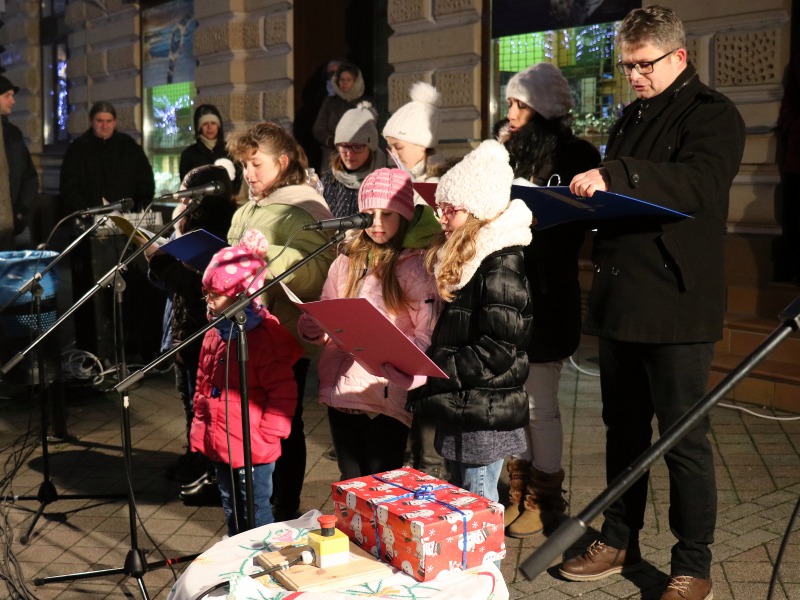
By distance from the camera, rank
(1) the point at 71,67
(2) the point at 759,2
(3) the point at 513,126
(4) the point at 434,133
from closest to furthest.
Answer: (3) the point at 513,126, (4) the point at 434,133, (2) the point at 759,2, (1) the point at 71,67

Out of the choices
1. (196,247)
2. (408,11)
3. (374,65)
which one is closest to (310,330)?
(196,247)

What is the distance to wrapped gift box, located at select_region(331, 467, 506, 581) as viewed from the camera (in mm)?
2774

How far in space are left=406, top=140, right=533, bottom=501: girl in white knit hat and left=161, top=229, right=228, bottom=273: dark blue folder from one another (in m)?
0.93

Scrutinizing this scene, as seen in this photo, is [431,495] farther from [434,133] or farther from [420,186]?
[434,133]

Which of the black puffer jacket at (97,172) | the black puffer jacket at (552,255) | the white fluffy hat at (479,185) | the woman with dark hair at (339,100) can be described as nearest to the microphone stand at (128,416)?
the white fluffy hat at (479,185)

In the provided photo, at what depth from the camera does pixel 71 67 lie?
1895cm

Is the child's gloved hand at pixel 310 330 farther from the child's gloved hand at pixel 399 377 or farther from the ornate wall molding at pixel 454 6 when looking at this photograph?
the ornate wall molding at pixel 454 6

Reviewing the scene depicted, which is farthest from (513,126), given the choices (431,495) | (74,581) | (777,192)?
(777,192)

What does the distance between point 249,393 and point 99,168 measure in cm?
630

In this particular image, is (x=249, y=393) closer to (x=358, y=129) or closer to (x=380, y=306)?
(x=380, y=306)

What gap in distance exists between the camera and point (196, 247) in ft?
14.4

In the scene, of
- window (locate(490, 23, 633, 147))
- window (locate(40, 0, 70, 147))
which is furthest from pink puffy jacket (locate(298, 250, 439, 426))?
window (locate(40, 0, 70, 147))

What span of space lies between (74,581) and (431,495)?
2.27 m

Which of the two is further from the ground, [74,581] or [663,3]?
[663,3]
